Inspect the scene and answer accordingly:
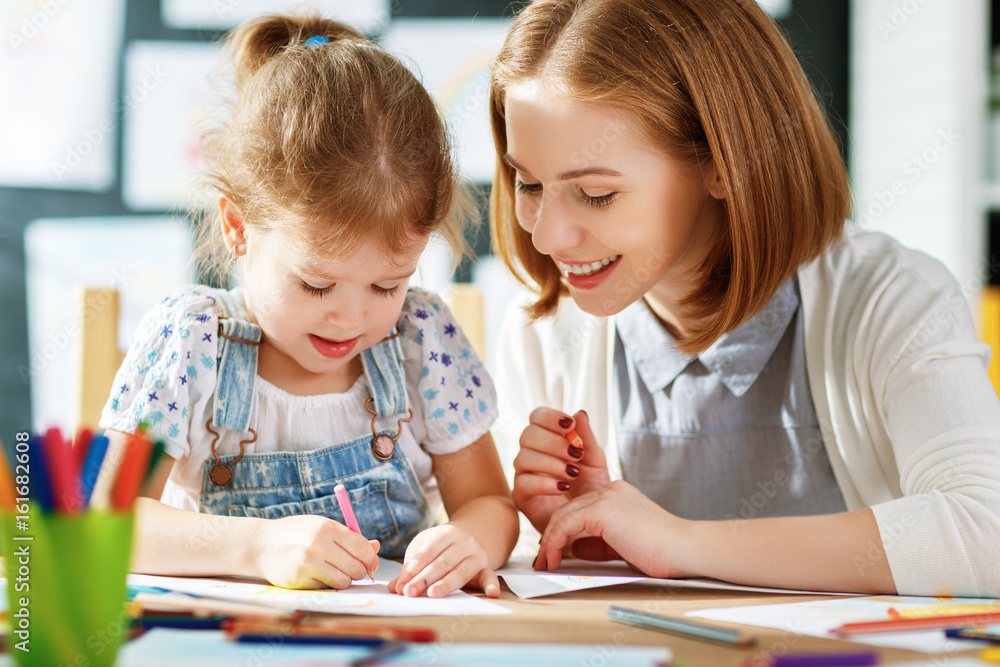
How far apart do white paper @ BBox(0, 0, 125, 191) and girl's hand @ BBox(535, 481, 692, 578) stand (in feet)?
5.87

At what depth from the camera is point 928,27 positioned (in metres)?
2.27

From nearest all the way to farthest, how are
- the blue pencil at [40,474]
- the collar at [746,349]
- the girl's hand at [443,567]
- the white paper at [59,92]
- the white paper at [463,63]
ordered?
the blue pencil at [40,474] → the girl's hand at [443,567] → the collar at [746,349] → the white paper at [59,92] → the white paper at [463,63]

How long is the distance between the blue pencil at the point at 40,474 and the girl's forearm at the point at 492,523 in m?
0.44

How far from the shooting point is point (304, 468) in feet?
3.08

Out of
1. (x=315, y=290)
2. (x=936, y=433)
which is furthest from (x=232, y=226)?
(x=936, y=433)

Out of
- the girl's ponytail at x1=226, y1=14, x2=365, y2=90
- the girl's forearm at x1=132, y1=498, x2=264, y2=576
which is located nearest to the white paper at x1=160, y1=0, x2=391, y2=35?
the girl's ponytail at x1=226, y1=14, x2=365, y2=90

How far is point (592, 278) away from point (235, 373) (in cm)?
41

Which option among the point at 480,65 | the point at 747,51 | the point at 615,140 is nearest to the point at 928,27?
the point at 480,65

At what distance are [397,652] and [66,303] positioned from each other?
1.96 metres

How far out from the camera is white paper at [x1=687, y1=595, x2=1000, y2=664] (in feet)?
1.93

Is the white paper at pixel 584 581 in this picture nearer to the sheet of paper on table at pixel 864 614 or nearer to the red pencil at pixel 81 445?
the sheet of paper on table at pixel 864 614

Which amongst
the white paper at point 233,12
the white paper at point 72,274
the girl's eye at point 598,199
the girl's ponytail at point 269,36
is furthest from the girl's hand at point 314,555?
the white paper at point 233,12

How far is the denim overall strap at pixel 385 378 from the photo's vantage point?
99cm

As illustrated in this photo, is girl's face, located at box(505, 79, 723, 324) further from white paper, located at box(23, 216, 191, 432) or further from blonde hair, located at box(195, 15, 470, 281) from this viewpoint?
white paper, located at box(23, 216, 191, 432)
